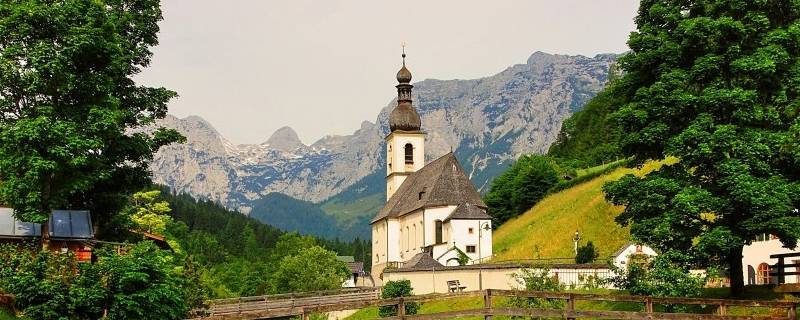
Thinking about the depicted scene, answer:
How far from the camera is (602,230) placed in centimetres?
6919

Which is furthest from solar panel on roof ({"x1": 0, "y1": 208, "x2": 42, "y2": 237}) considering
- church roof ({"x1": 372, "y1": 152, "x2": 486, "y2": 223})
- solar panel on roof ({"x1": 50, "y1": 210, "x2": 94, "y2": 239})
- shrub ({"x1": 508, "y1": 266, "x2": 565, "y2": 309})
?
church roof ({"x1": 372, "y1": 152, "x2": 486, "y2": 223})

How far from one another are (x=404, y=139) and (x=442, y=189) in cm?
2356

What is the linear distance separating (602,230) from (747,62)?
40610 millimetres

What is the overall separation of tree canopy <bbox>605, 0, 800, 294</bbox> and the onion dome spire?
73563 millimetres

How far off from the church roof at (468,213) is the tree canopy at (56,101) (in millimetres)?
47852

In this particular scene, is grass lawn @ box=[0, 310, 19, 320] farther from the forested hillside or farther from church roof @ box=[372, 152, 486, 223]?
church roof @ box=[372, 152, 486, 223]

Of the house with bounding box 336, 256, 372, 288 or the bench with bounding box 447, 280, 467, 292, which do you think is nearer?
the bench with bounding box 447, 280, 467, 292

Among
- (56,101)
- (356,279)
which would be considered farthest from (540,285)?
(356,279)

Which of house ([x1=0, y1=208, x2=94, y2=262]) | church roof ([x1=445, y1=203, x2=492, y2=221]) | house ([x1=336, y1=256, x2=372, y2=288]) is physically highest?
church roof ([x1=445, y1=203, x2=492, y2=221])

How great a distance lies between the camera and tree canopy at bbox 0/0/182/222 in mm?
27703

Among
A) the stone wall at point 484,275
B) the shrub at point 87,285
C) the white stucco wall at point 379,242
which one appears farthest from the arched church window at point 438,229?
the shrub at point 87,285

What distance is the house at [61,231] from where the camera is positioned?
31312mm

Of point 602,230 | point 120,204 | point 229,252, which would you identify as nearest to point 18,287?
point 120,204

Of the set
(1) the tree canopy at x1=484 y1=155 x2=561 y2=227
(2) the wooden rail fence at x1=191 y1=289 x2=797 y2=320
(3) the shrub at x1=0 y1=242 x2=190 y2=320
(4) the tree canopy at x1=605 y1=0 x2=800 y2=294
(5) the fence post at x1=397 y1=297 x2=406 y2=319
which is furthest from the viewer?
(1) the tree canopy at x1=484 y1=155 x2=561 y2=227
